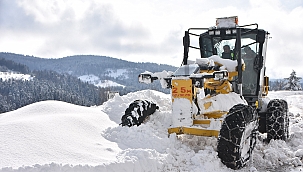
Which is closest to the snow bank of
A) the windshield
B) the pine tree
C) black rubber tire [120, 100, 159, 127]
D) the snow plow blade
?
black rubber tire [120, 100, 159, 127]

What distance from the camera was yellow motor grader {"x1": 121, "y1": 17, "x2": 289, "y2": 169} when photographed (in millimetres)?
4272

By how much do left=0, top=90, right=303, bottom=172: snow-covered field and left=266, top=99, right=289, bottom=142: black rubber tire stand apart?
9.1 inches

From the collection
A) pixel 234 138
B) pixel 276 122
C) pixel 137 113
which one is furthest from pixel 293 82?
pixel 234 138

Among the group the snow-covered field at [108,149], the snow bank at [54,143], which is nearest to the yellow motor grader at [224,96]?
the snow-covered field at [108,149]

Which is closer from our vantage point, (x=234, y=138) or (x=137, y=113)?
(x=234, y=138)

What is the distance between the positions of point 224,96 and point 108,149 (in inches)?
97.5

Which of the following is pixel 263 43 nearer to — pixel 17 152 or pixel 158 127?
pixel 158 127

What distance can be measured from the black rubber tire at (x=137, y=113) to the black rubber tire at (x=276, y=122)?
2.55 meters

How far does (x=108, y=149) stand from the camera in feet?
13.5

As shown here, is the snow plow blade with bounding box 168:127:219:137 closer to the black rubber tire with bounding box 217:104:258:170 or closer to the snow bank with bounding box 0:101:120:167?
the black rubber tire with bounding box 217:104:258:170

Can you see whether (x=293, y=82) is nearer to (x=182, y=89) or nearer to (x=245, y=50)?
(x=245, y=50)

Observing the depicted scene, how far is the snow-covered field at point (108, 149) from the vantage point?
10.7ft

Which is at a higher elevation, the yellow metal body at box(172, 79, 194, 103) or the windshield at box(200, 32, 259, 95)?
the windshield at box(200, 32, 259, 95)

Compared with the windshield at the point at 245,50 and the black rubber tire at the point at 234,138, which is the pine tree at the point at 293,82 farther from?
the black rubber tire at the point at 234,138
